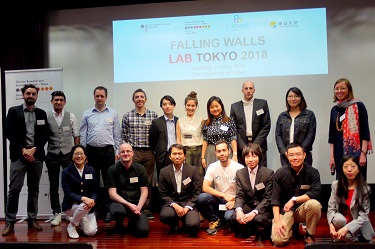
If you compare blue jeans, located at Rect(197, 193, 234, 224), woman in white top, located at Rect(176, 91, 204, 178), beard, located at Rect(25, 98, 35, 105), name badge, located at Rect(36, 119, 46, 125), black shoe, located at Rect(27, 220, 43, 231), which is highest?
beard, located at Rect(25, 98, 35, 105)

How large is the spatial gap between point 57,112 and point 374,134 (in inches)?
154

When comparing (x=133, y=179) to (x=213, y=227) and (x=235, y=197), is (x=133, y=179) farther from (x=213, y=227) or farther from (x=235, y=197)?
(x=235, y=197)

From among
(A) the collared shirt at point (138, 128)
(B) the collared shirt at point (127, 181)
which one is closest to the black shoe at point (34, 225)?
(B) the collared shirt at point (127, 181)

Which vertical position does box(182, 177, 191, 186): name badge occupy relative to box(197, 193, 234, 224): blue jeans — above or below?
above

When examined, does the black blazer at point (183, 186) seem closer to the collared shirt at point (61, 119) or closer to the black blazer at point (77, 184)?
the black blazer at point (77, 184)

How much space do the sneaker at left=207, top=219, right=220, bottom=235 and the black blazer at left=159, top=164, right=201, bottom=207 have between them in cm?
32

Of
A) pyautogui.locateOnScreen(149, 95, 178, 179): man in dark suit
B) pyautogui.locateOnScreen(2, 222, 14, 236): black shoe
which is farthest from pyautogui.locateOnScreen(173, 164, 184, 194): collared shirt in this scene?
pyautogui.locateOnScreen(2, 222, 14, 236): black shoe

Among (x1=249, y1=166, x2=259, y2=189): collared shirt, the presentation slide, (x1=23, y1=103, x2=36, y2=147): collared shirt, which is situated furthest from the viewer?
the presentation slide

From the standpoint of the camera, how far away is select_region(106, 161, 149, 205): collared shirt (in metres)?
4.04

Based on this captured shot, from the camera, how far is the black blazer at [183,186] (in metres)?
4.01

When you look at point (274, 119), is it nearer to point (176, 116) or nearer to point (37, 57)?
point (176, 116)

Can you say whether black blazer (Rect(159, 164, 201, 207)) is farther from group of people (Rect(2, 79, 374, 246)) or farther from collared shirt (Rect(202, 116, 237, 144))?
collared shirt (Rect(202, 116, 237, 144))

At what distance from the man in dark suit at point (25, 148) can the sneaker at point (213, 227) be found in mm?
1896

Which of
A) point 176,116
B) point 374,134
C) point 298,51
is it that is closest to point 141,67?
point 176,116
